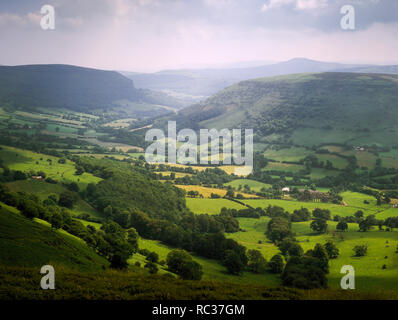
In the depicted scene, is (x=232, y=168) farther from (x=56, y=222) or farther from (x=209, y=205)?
(x=56, y=222)

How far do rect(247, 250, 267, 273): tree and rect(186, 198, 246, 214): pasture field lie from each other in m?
32.5

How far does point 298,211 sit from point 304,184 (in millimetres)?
36872

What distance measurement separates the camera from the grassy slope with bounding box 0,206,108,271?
26.1 meters

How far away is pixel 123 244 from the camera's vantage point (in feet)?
140

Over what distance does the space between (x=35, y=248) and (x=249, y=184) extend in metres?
98.5

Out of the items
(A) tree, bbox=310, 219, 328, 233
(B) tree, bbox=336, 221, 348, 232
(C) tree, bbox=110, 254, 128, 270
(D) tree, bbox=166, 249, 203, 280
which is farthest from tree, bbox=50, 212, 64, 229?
(B) tree, bbox=336, 221, 348, 232

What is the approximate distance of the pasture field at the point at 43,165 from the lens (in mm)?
88887

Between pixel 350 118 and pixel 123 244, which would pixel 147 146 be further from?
pixel 123 244

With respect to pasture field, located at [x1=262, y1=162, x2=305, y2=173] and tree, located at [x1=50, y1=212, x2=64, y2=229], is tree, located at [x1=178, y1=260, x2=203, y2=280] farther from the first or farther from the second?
pasture field, located at [x1=262, y1=162, x2=305, y2=173]

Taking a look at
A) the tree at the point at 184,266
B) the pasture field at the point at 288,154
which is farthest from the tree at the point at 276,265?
the pasture field at the point at 288,154

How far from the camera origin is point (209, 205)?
305 ft

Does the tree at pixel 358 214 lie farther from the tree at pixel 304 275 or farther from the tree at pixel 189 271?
the tree at pixel 189 271

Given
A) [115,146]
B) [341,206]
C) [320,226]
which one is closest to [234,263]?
[320,226]

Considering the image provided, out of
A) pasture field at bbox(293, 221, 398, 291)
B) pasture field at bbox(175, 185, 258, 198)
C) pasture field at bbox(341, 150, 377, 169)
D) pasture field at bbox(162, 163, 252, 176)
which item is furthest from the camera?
pasture field at bbox(162, 163, 252, 176)
